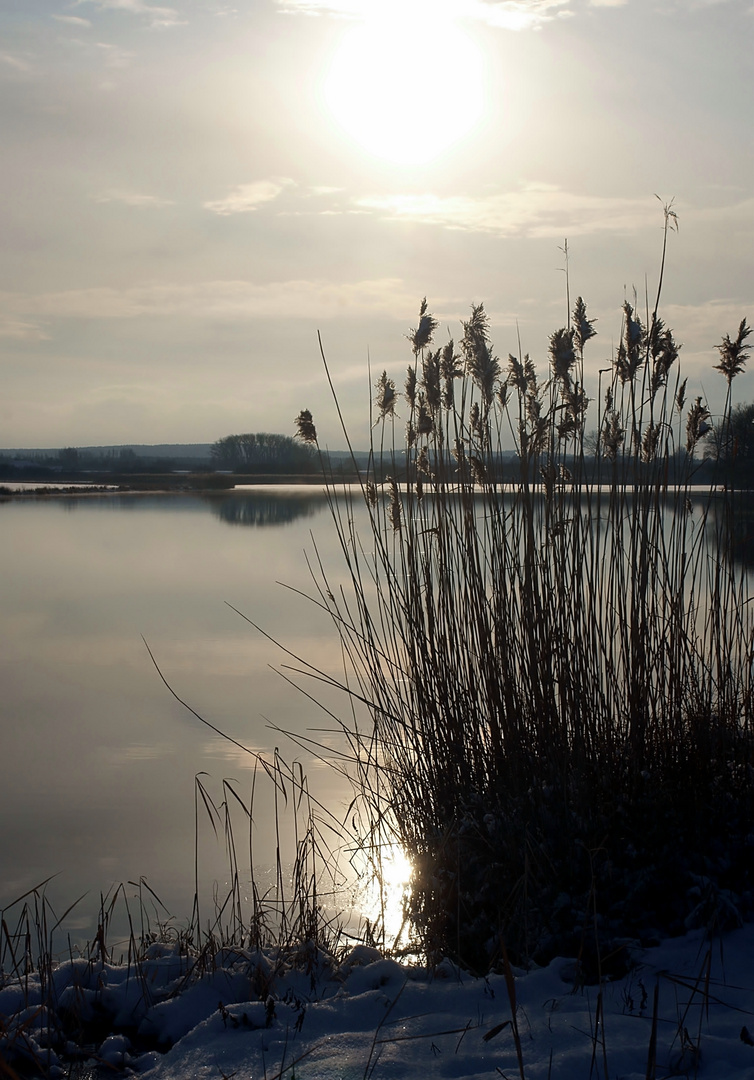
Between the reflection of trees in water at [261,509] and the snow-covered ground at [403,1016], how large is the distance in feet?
53.4

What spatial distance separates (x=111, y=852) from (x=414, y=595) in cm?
159

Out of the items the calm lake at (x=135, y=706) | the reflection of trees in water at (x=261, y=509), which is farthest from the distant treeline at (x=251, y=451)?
A: the calm lake at (x=135, y=706)

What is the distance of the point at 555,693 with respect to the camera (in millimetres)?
2500

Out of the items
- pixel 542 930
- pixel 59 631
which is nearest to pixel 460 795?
pixel 542 930

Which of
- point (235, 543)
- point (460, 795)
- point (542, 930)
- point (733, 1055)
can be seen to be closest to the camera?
point (733, 1055)

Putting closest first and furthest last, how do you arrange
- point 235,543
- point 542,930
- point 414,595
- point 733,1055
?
1. point 733,1055
2. point 542,930
3. point 414,595
4. point 235,543

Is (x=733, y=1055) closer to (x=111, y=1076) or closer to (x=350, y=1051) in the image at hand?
(x=350, y=1051)

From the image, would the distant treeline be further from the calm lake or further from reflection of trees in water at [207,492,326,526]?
the calm lake

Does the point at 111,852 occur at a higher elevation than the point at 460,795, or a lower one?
lower

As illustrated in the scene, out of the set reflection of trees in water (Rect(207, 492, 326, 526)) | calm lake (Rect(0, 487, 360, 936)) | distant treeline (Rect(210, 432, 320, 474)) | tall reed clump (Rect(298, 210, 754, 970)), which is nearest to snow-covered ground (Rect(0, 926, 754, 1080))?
tall reed clump (Rect(298, 210, 754, 970))

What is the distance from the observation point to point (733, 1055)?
1.43m

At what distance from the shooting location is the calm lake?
3164mm

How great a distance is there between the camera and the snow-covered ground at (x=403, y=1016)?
1.45 metres

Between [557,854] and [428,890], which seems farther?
[428,890]
